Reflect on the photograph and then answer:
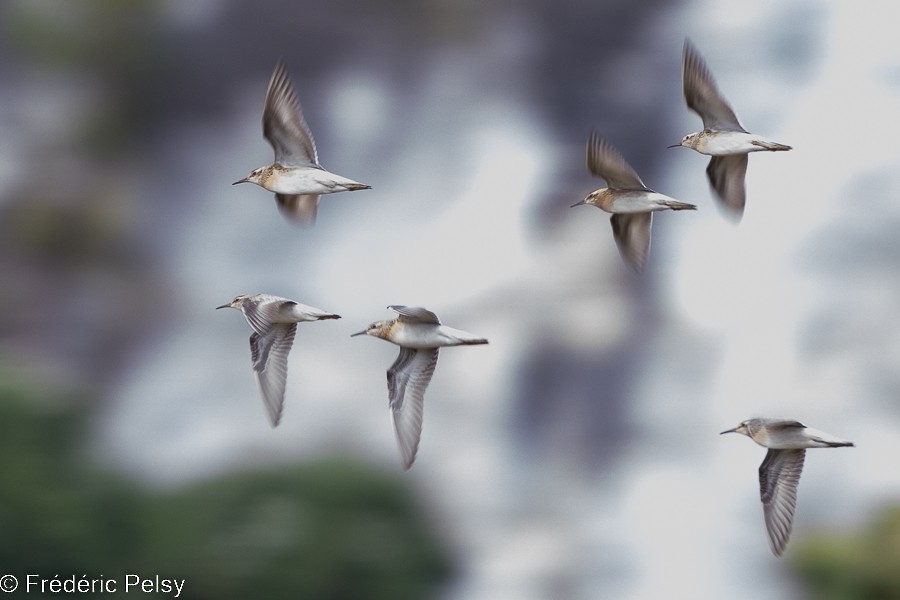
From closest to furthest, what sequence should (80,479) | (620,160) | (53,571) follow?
(620,160)
(53,571)
(80,479)

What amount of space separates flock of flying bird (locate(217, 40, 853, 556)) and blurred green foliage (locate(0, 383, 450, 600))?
12.5 ft

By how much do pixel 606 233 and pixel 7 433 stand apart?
5606 millimetres

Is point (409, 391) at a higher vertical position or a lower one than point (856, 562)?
higher

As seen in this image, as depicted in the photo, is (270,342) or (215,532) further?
(215,532)

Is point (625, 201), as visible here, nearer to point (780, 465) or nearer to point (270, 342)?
point (780, 465)

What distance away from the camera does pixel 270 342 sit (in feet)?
14.5

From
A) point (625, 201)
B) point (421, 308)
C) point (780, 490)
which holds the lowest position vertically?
point (780, 490)

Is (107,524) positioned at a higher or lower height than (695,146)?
lower

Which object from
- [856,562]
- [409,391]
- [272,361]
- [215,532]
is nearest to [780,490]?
[409,391]

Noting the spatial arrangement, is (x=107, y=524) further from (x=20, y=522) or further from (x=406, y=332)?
(x=406, y=332)

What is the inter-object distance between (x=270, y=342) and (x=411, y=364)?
0.54 m

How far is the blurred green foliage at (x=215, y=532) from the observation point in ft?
25.7

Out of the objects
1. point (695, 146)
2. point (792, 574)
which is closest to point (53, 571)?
point (792, 574)

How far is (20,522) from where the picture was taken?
7938 mm
